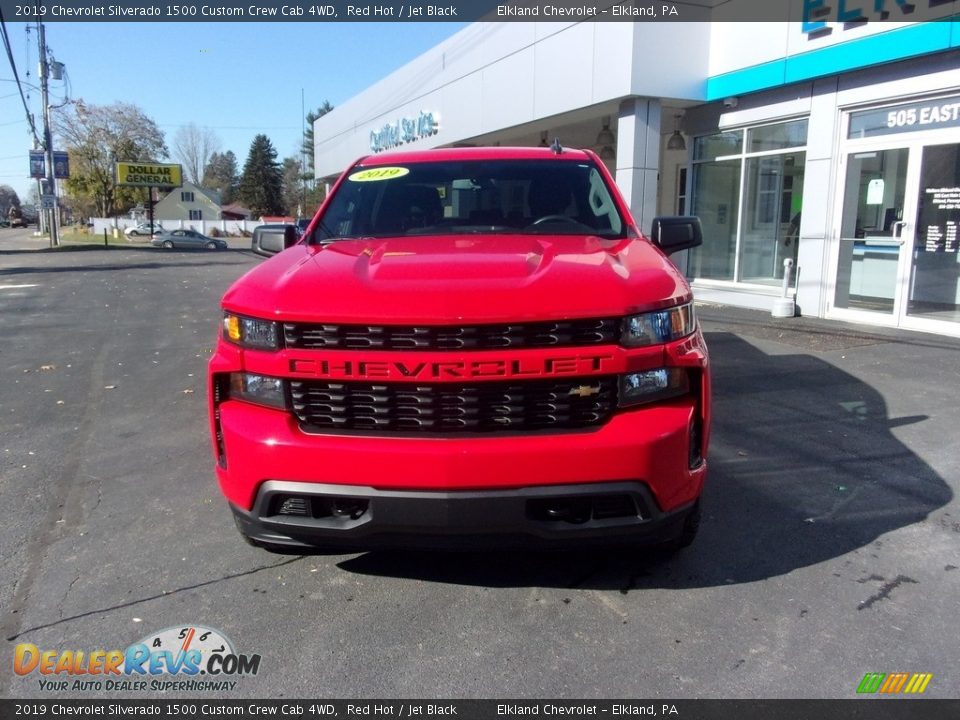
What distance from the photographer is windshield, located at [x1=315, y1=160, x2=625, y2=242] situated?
3.83 metres


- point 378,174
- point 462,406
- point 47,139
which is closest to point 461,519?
point 462,406

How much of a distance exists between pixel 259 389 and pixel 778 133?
36.9 ft

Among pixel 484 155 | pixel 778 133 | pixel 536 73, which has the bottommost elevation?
pixel 484 155

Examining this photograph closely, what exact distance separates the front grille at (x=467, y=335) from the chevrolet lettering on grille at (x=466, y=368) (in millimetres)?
52

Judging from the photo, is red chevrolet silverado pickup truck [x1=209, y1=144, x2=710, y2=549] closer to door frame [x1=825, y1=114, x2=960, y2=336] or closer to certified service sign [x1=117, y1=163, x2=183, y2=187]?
door frame [x1=825, y1=114, x2=960, y2=336]

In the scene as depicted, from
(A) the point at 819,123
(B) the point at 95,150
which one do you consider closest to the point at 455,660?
(A) the point at 819,123

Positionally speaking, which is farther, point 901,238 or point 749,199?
point 749,199

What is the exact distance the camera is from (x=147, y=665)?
103 inches

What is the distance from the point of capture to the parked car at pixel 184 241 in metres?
48.8

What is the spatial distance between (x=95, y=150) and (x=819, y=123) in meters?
67.2

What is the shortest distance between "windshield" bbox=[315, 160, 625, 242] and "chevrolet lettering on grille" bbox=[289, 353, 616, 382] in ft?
4.11

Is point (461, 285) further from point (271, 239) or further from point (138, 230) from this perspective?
point (138, 230)

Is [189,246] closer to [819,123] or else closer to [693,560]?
[819,123]

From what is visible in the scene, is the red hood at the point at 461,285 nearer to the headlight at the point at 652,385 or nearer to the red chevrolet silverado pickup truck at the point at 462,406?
the red chevrolet silverado pickup truck at the point at 462,406
